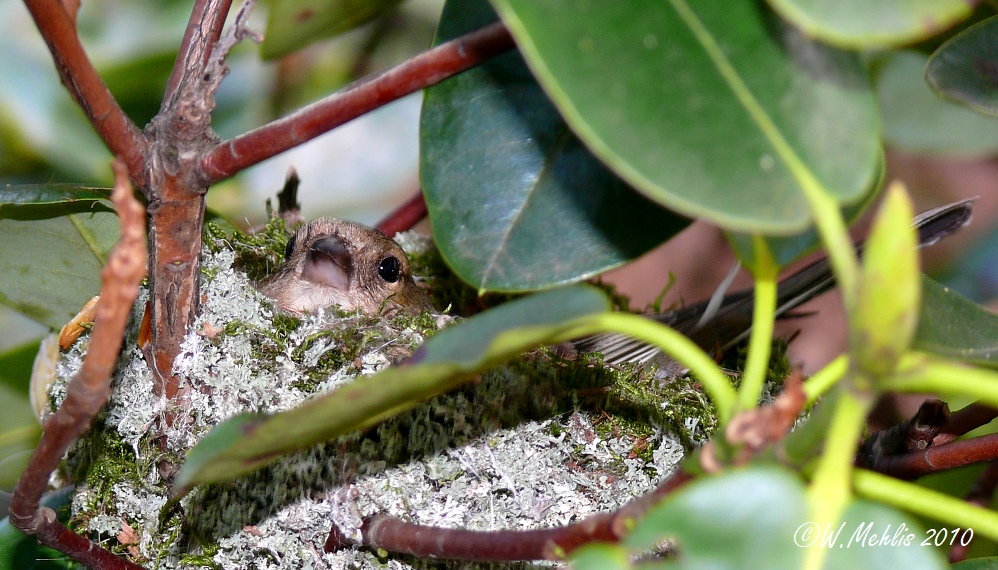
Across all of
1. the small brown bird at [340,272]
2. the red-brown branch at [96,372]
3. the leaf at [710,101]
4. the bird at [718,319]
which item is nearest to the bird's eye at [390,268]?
the small brown bird at [340,272]

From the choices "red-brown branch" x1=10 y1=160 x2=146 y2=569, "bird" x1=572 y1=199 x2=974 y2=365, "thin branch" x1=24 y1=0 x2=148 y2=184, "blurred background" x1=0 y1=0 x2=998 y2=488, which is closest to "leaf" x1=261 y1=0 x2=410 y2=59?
"blurred background" x1=0 y1=0 x2=998 y2=488

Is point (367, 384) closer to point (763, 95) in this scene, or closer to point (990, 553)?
point (763, 95)

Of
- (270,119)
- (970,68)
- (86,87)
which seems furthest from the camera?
(270,119)

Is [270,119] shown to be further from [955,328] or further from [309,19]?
[955,328]

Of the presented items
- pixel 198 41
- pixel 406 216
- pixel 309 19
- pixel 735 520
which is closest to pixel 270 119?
pixel 406 216

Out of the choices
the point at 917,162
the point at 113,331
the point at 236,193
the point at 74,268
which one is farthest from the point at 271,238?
the point at 917,162

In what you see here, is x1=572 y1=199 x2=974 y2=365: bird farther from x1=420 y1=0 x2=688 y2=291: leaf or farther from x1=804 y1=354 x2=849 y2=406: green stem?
x1=804 y1=354 x2=849 y2=406: green stem

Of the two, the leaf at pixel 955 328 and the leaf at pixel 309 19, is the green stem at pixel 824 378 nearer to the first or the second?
the leaf at pixel 955 328
